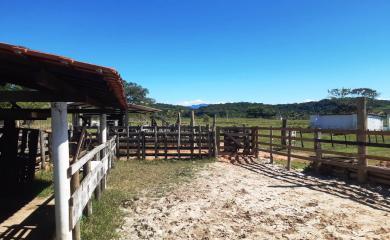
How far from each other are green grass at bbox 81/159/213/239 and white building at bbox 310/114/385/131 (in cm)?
3499

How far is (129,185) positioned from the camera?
11.0m

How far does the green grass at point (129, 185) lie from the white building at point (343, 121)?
34986 millimetres

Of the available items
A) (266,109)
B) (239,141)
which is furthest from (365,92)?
(239,141)

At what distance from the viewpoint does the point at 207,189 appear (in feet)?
33.8

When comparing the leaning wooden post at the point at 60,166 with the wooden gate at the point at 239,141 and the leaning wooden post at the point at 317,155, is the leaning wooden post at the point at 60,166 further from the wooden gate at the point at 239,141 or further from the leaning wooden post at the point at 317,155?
the wooden gate at the point at 239,141

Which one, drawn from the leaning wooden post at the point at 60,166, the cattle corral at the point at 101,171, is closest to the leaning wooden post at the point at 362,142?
the cattle corral at the point at 101,171

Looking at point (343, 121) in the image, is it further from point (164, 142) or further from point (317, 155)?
point (317, 155)

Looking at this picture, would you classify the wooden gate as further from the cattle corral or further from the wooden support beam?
the wooden support beam

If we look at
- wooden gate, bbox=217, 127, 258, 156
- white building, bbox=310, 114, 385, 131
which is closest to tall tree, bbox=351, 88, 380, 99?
white building, bbox=310, 114, 385, 131

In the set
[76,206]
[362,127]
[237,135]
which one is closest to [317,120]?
[237,135]

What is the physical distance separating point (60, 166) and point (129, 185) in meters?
6.25

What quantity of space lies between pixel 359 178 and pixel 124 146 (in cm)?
1030

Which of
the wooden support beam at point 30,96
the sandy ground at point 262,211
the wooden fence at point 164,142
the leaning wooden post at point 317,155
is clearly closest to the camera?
the wooden support beam at point 30,96

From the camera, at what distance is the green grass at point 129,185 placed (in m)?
6.81
